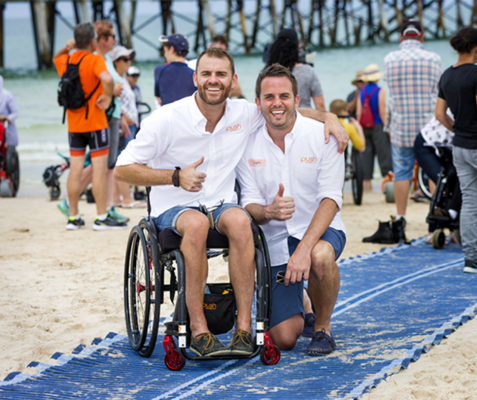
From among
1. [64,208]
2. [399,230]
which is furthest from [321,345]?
[64,208]

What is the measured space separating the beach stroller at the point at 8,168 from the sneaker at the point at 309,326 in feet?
20.8

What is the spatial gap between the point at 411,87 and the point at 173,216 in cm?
373

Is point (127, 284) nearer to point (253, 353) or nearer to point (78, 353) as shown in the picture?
point (78, 353)

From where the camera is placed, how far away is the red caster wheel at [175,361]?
2887 millimetres

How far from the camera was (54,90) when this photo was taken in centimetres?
2805

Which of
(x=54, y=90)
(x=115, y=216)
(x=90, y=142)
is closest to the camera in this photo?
(x=90, y=142)

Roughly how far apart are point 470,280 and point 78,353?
2.53 meters

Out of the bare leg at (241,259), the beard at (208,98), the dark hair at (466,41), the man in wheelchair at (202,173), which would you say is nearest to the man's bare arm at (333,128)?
the man in wheelchair at (202,173)

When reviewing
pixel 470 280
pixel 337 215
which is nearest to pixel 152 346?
pixel 337 215

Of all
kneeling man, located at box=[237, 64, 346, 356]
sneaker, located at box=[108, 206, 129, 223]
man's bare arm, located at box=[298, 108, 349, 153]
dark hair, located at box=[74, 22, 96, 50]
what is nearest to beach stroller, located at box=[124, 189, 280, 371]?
kneeling man, located at box=[237, 64, 346, 356]

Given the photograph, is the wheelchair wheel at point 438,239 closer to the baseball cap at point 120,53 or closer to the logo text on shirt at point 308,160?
the logo text on shirt at point 308,160

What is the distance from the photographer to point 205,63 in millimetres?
3115

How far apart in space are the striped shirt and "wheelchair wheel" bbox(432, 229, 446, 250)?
0.89m

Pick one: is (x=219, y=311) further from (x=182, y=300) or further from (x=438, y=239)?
(x=438, y=239)
